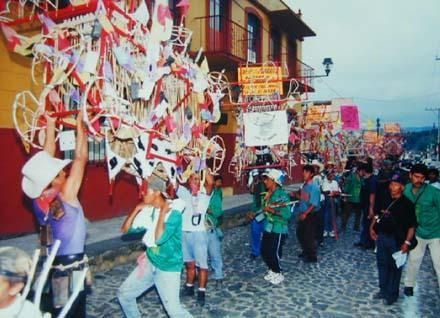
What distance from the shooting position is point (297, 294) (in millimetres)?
5891

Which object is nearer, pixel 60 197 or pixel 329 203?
pixel 60 197

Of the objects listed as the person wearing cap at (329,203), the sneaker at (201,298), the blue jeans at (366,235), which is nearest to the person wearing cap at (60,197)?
the sneaker at (201,298)

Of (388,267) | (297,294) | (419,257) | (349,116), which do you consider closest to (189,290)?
(297,294)

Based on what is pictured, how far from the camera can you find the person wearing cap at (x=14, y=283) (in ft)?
6.90

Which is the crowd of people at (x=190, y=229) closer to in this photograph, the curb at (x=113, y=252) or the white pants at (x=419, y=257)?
the white pants at (x=419, y=257)

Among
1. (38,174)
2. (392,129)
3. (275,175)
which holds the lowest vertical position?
(275,175)

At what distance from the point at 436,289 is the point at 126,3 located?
6.09 metres

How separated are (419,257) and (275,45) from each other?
58.9 feet

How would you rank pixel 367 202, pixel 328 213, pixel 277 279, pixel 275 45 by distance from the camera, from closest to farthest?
pixel 277 279 < pixel 367 202 < pixel 328 213 < pixel 275 45

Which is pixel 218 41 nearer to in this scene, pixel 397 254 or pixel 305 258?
pixel 305 258

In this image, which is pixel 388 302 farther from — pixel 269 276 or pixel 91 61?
pixel 91 61

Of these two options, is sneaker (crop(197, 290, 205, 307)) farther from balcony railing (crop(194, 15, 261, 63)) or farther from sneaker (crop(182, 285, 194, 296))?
balcony railing (crop(194, 15, 261, 63))

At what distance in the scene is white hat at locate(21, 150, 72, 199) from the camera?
9.86 feet

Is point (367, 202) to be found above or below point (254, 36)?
below
